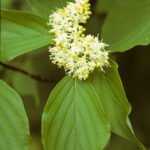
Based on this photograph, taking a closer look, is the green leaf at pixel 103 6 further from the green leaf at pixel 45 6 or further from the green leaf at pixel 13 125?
the green leaf at pixel 13 125

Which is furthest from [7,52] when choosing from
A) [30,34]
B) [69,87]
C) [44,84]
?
[44,84]

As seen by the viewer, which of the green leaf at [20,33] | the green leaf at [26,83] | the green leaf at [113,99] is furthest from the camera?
the green leaf at [26,83]

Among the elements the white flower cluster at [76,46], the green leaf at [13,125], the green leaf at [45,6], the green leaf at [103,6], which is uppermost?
the green leaf at [103,6]

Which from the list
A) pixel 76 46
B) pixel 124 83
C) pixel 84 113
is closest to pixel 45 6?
pixel 76 46

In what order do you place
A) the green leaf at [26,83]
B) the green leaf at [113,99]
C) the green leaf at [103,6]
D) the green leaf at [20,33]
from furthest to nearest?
the green leaf at [26,83], the green leaf at [103,6], the green leaf at [20,33], the green leaf at [113,99]

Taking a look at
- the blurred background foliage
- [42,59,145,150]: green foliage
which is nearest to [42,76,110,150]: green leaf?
[42,59,145,150]: green foliage

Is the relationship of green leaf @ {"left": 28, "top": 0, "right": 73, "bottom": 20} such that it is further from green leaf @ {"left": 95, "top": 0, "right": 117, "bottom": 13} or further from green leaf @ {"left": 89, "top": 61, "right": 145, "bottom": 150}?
green leaf @ {"left": 95, "top": 0, "right": 117, "bottom": 13}

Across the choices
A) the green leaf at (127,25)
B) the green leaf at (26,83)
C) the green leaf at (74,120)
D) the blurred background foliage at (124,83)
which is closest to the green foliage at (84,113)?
the green leaf at (74,120)
